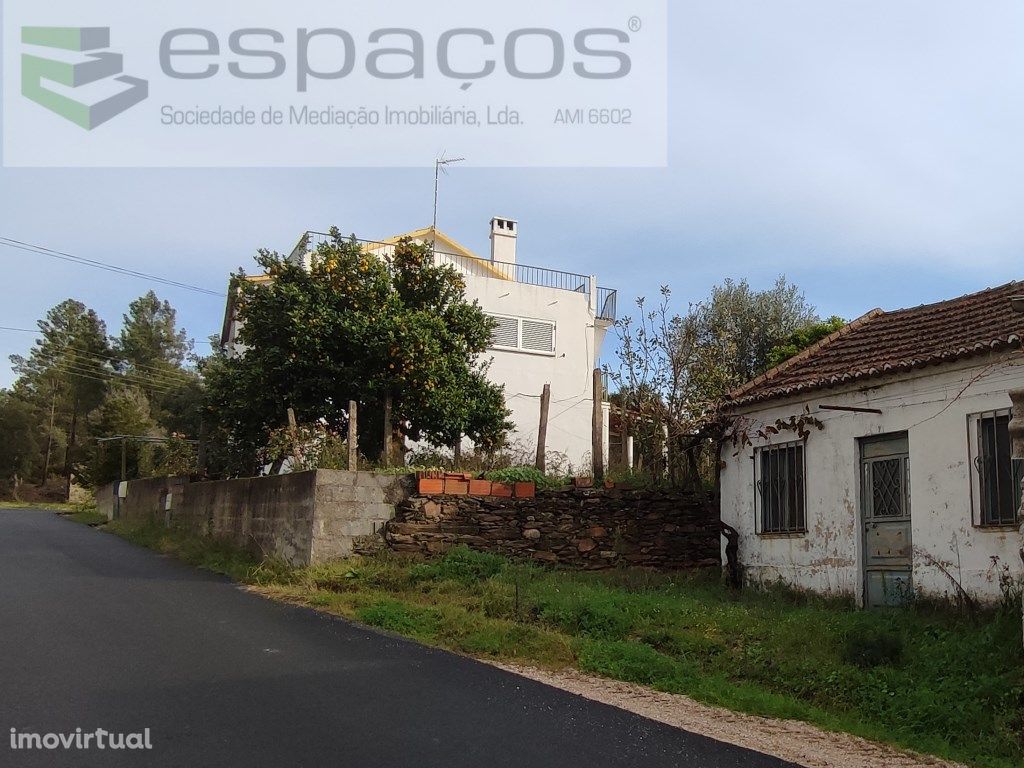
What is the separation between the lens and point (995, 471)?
34.4 feet

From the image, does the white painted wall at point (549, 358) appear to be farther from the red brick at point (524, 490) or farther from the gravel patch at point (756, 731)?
the gravel patch at point (756, 731)

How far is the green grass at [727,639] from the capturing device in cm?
763

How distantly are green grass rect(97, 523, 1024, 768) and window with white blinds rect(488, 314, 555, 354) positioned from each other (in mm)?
14722

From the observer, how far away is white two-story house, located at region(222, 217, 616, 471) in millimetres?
28234

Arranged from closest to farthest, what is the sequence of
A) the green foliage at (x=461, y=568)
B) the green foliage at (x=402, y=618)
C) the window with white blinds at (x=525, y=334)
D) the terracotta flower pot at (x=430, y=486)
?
the green foliage at (x=402, y=618) < the green foliage at (x=461, y=568) < the terracotta flower pot at (x=430, y=486) < the window with white blinds at (x=525, y=334)

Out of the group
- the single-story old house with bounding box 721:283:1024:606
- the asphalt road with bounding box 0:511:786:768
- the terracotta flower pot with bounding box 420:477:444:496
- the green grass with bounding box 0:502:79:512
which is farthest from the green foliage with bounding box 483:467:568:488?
the green grass with bounding box 0:502:79:512

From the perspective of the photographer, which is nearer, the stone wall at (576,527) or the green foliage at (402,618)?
the green foliage at (402,618)

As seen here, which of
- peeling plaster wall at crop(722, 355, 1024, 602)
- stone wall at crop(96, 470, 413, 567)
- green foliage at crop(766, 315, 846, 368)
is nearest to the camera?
peeling plaster wall at crop(722, 355, 1024, 602)

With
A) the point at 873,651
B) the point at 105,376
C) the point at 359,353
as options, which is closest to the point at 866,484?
the point at 873,651

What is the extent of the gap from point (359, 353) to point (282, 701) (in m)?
12.2

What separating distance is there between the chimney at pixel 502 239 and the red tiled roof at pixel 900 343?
16173mm

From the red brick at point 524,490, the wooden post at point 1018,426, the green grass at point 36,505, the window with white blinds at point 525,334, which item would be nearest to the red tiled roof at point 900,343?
the wooden post at point 1018,426

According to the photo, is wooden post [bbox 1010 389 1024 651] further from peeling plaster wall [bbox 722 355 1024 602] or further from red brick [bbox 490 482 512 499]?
red brick [bbox 490 482 512 499]

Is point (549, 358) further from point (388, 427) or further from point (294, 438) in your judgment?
point (294, 438)
